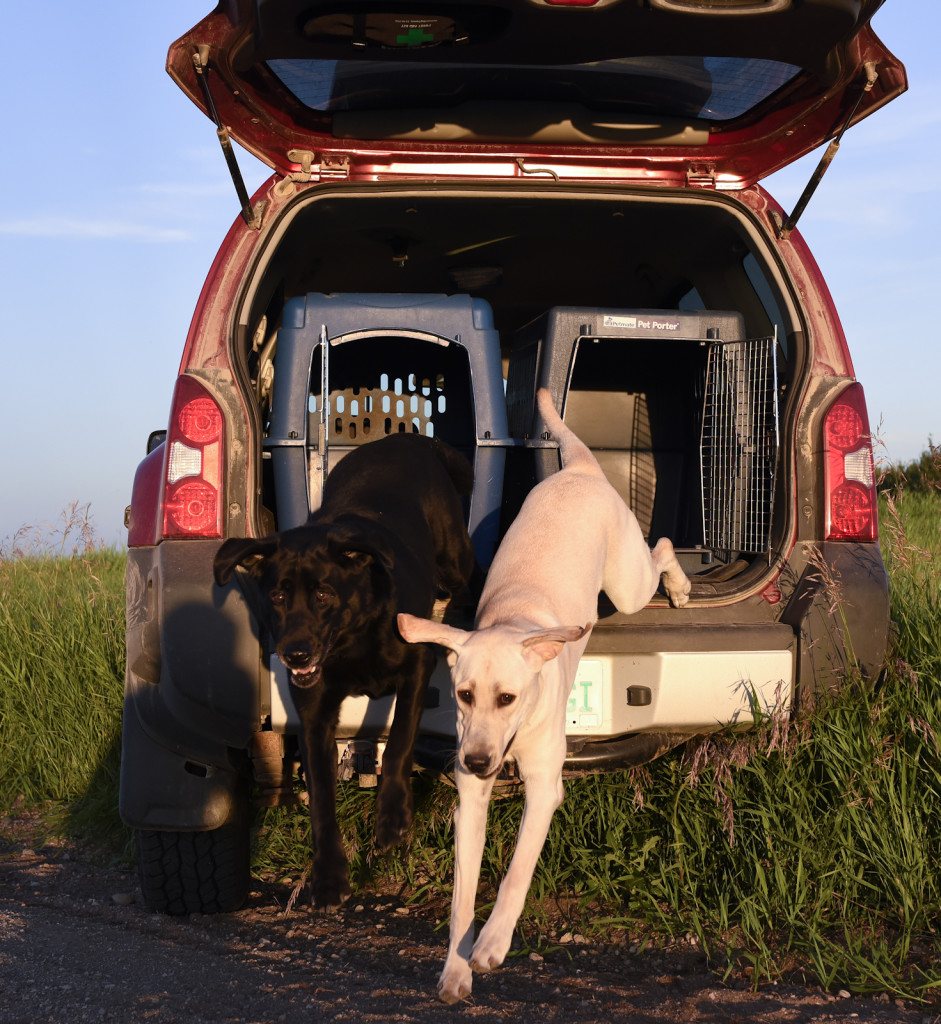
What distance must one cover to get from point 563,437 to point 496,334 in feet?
1.67

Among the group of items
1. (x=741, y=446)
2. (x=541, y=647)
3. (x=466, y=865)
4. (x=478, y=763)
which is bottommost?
(x=466, y=865)

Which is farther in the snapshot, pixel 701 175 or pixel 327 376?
pixel 327 376

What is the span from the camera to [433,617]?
4027 mm

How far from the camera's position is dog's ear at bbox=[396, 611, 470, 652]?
2.93 metres

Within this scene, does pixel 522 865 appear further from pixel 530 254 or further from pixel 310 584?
pixel 530 254

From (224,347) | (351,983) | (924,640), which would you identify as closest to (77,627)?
(224,347)

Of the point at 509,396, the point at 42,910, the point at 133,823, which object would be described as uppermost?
the point at 509,396

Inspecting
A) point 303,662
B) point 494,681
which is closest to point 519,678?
point 494,681

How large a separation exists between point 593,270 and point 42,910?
3.62 metres

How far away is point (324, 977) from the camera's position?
3119mm

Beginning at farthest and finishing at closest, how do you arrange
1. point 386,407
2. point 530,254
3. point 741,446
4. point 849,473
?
point 386,407, point 530,254, point 741,446, point 849,473

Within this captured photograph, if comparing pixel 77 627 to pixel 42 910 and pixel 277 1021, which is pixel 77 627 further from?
pixel 277 1021

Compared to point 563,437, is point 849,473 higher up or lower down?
lower down

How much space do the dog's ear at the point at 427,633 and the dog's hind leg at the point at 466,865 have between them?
13.5 inches
